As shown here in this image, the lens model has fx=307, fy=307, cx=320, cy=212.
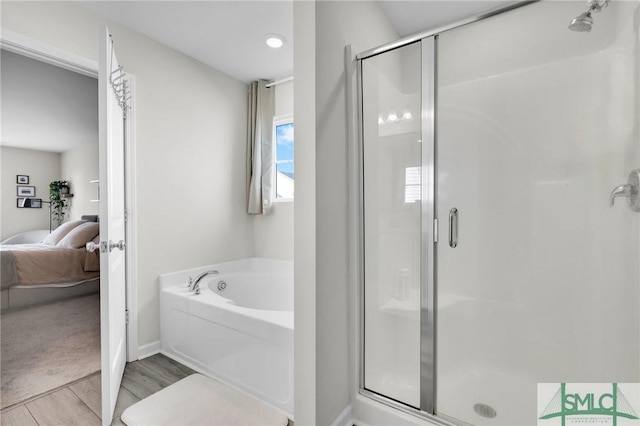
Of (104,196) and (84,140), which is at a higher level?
(84,140)

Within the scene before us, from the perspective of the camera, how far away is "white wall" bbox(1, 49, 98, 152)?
256cm

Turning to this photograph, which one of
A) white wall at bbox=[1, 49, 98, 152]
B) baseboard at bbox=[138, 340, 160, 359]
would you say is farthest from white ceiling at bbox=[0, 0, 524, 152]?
baseboard at bbox=[138, 340, 160, 359]

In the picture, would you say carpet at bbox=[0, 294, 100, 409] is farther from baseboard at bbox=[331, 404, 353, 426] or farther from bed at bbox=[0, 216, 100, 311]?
baseboard at bbox=[331, 404, 353, 426]

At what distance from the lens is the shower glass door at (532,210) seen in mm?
1370

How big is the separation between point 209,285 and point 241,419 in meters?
1.23

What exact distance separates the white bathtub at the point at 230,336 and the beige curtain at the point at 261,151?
0.73m

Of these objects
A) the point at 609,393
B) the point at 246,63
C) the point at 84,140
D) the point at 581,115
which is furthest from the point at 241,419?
the point at 84,140

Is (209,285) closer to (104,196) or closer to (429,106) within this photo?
(104,196)

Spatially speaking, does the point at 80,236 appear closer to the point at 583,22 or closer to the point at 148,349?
the point at 148,349

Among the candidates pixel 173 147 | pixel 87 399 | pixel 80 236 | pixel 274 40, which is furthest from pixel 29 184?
pixel 274 40

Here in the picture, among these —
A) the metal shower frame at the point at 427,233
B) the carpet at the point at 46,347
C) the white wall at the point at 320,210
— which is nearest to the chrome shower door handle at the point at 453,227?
the metal shower frame at the point at 427,233

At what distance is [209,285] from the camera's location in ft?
8.57

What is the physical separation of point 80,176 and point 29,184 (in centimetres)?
49

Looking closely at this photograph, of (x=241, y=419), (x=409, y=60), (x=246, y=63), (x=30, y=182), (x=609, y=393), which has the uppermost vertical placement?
(x=246, y=63)
